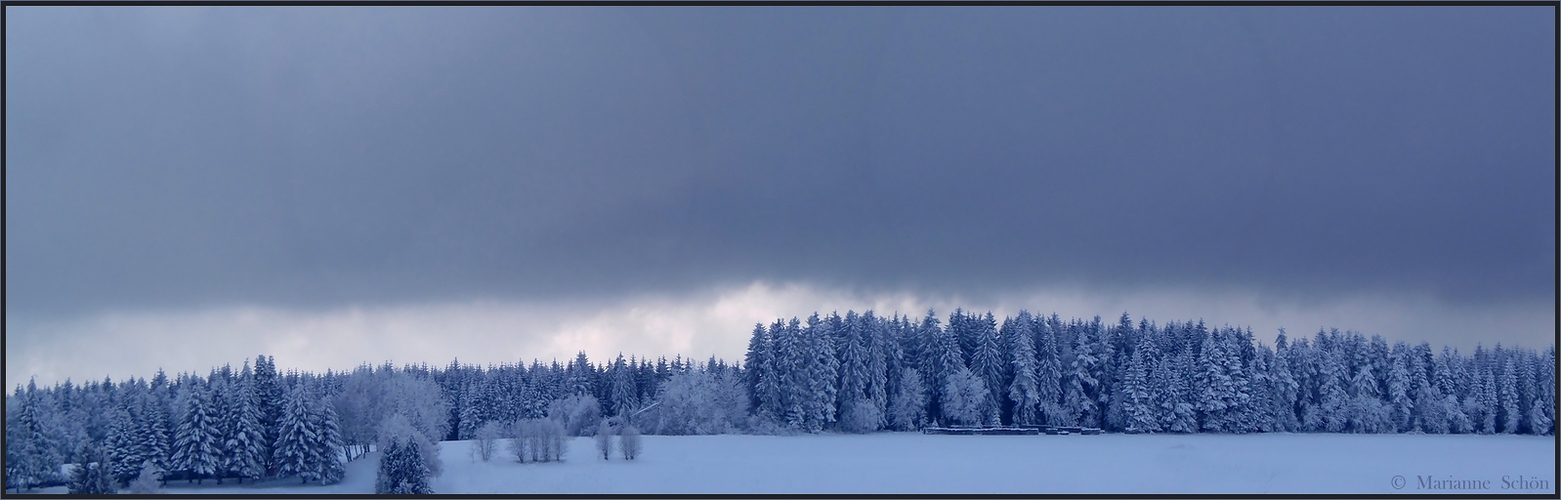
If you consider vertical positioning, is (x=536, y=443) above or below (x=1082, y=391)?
above

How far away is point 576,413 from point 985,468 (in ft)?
143

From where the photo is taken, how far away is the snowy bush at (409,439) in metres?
50.9

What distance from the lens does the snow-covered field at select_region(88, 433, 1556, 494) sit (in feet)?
165

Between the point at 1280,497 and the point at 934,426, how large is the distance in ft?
135

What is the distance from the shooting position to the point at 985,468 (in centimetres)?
5541

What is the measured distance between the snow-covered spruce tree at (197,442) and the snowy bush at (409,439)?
814 cm

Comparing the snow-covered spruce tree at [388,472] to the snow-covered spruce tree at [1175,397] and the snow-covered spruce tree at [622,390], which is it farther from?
the snow-covered spruce tree at [1175,397]

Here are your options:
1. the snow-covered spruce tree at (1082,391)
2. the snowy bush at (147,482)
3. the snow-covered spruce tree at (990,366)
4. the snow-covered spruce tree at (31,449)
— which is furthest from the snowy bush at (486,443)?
the snow-covered spruce tree at (1082,391)

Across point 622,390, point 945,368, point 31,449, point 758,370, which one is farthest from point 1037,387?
point 31,449

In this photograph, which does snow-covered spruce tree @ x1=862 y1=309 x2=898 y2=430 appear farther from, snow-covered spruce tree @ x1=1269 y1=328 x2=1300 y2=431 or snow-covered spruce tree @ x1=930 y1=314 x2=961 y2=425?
snow-covered spruce tree @ x1=1269 y1=328 x2=1300 y2=431

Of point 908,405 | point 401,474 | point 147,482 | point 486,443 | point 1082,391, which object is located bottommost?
point 908,405

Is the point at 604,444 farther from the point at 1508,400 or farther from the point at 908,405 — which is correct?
the point at 1508,400

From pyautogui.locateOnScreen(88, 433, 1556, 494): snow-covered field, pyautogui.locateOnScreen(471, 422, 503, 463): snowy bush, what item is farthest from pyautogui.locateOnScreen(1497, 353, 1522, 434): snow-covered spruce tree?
pyautogui.locateOnScreen(471, 422, 503, 463): snowy bush

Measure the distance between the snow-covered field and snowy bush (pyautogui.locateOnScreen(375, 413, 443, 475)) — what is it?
101 cm
